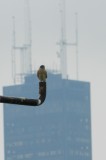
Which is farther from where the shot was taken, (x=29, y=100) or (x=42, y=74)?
(x=42, y=74)

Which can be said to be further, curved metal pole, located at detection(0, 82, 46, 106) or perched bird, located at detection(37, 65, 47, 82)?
perched bird, located at detection(37, 65, 47, 82)

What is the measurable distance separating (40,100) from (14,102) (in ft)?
1.36

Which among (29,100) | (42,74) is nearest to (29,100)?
(29,100)

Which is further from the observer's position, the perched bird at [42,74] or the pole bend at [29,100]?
the perched bird at [42,74]

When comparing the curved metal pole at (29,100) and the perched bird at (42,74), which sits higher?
the perched bird at (42,74)

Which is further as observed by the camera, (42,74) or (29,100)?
(42,74)

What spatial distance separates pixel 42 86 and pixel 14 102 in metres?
0.53

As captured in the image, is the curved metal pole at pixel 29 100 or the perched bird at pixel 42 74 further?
the perched bird at pixel 42 74

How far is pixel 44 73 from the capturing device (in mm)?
14992

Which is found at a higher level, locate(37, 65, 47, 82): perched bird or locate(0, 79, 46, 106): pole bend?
locate(37, 65, 47, 82): perched bird

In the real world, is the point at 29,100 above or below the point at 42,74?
below

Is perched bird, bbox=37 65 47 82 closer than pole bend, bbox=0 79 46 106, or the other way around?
pole bend, bbox=0 79 46 106

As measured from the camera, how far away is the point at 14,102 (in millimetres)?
14398

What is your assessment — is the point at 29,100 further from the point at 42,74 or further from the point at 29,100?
the point at 42,74
